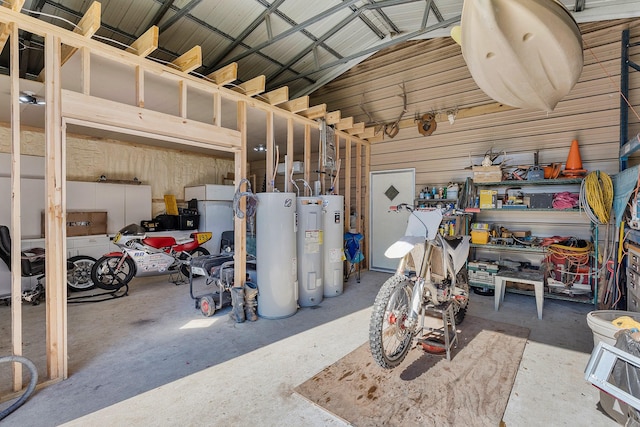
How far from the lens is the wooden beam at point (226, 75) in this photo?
3.18 meters

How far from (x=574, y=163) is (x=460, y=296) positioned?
8.62ft

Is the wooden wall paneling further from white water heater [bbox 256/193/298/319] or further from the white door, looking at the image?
the white door

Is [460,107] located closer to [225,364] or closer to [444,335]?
[444,335]

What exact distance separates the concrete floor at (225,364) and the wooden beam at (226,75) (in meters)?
2.71

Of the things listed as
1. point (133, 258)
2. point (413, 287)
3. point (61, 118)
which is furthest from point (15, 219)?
point (413, 287)

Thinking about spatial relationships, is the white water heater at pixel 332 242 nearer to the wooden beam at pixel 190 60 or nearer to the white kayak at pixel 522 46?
the wooden beam at pixel 190 60

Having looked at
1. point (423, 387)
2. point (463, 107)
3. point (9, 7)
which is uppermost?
point (463, 107)

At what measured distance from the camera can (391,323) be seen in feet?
7.49

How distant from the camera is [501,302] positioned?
4016 millimetres

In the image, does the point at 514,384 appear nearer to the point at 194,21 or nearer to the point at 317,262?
the point at 317,262

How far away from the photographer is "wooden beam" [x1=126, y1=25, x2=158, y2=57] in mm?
2545

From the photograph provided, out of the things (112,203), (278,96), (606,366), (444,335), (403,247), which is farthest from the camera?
(112,203)

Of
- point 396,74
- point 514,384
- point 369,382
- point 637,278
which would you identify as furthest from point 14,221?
point 396,74

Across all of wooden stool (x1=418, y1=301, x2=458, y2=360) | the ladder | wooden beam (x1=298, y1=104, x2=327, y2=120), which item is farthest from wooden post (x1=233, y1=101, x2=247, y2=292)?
the ladder
